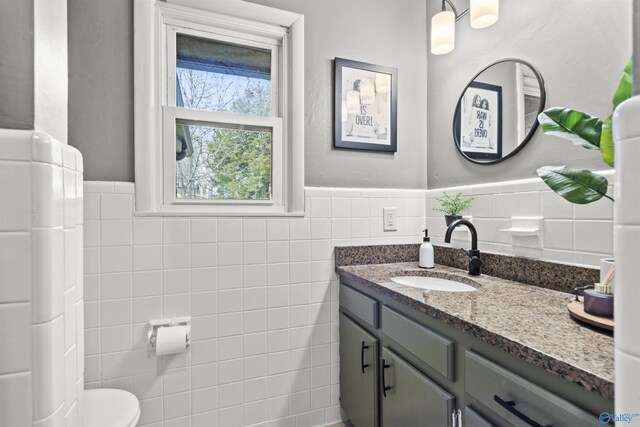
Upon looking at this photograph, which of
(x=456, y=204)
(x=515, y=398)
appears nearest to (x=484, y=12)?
(x=456, y=204)

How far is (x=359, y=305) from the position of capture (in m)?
1.48

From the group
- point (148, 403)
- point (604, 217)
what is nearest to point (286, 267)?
point (148, 403)

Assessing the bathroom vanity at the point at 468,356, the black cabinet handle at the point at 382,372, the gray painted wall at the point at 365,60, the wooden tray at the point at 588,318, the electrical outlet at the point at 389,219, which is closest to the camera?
the bathroom vanity at the point at 468,356

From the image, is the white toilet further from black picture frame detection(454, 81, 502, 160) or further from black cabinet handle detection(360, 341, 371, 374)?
black picture frame detection(454, 81, 502, 160)

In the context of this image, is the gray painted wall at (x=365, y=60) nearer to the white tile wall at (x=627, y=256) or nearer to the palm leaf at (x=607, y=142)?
the palm leaf at (x=607, y=142)

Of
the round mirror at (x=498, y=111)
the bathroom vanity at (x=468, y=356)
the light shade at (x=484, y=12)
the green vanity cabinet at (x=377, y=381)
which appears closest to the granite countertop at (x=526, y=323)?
the bathroom vanity at (x=468, y=356)

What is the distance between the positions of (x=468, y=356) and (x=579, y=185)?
59 centimetres

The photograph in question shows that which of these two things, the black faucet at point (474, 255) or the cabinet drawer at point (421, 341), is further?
the black faucet at point (474, 255)

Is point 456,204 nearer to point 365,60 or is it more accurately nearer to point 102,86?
point 365,60

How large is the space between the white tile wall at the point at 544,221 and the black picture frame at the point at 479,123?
179mm

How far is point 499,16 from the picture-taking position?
148 cm

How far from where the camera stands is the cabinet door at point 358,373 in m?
1.36

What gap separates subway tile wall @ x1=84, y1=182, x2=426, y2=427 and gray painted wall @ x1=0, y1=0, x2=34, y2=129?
88 cm

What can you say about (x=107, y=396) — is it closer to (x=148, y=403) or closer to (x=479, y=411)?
(x=148, y=403)
